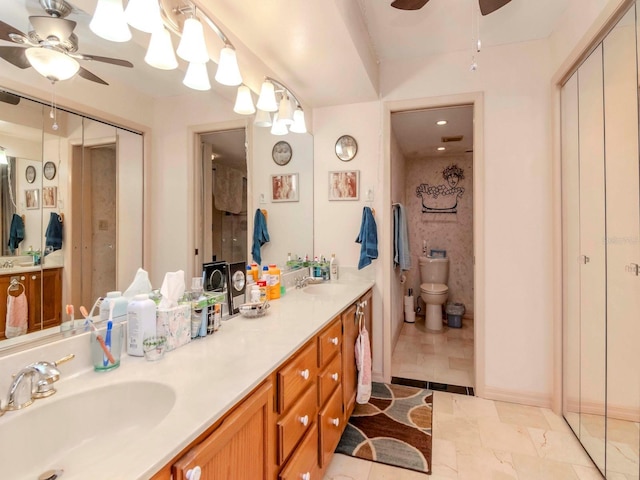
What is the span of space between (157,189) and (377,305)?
6.16ft

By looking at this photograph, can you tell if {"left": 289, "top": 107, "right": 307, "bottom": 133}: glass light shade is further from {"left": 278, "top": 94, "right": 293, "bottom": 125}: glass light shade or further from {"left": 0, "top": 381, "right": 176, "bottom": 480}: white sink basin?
{"left": 0, "top": 381, "right": 176, "bottom": 480}: white sink basin

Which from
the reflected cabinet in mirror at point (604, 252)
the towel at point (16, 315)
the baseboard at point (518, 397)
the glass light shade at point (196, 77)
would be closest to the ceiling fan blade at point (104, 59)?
the glass light shade at point (196, 77)

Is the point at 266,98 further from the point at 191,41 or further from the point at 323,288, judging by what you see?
the point at 323,288

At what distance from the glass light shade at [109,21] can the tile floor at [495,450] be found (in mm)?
2061

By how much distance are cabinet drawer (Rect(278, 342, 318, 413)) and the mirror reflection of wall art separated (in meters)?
1.76

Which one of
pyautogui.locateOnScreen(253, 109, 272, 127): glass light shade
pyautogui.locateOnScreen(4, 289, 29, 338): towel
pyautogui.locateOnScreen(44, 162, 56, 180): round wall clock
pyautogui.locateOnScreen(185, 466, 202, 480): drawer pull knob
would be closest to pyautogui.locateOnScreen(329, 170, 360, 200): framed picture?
pyautogui.locateOnScreen(253, 109, 272, 127): glass light shade

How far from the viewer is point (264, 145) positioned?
2.12m

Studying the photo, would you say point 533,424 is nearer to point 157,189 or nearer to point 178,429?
point 178,429

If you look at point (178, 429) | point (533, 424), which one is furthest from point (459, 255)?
point (178, 429)

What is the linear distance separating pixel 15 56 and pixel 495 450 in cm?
261

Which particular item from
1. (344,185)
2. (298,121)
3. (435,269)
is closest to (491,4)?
(298,121)

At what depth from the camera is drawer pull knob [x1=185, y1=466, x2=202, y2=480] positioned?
24.6 inches

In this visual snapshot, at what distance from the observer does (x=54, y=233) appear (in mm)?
940

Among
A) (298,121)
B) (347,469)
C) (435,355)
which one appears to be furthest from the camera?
(435,355)
